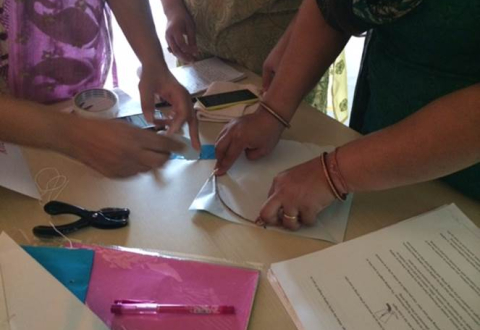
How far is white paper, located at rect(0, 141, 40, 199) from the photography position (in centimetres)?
68

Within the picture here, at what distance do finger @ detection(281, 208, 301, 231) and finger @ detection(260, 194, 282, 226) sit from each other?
0.03 feet

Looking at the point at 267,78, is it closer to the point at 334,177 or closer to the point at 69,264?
the point at 334,177

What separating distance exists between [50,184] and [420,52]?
63cm

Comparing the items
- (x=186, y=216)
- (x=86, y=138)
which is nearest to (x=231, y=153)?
(x=186, y=216)

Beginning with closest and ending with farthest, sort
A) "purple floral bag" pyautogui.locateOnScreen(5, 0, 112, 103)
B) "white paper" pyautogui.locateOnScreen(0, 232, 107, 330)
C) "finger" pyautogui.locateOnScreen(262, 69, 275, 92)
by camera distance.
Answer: "white paper" pyautogui.locateOnScreen(0, 232, 107, 330) < "purple floral bag" pyautogui.locateOnScreen(5, 0, 112, 103) < "finger" pyautogui.locateOnScreen(262, 69, 275, 92)

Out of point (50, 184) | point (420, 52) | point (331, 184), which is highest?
point (420, 52)

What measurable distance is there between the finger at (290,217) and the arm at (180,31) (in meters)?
0.61

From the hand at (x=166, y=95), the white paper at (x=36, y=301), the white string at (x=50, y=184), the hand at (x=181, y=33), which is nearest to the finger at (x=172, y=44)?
the hand at (x=181, y=33)

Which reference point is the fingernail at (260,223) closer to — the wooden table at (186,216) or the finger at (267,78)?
A: the wooden table at (186,216)

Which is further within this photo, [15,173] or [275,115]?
[275,115]

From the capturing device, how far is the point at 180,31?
1.08 m

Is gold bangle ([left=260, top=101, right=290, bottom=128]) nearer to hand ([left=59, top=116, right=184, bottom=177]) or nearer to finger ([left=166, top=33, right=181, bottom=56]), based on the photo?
hand ([left=59, top=116, right=184, bottom=177])

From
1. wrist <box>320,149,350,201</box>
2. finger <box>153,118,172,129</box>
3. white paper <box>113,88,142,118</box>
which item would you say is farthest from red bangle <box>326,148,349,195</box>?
white paper <box>113,88,142,118</box>

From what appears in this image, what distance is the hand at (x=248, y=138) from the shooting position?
777 mm
